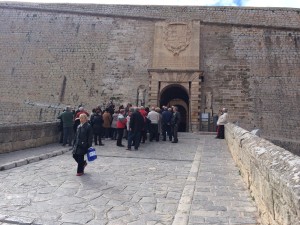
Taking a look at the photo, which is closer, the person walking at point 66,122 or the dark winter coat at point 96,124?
the person walking at point 66,122

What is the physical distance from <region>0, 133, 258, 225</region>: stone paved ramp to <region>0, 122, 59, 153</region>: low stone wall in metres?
1.82

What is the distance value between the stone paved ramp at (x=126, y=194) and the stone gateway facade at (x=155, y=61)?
431 inches

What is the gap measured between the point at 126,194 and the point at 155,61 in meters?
14.3

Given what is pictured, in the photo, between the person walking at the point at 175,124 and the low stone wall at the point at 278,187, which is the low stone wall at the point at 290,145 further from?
the low stone wall at the point at 278,187

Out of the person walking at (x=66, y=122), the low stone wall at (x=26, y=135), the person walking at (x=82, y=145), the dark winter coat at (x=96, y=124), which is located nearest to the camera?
the person walking at (x=82, y=145)

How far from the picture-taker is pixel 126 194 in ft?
13.5

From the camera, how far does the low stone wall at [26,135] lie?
767 centimetres

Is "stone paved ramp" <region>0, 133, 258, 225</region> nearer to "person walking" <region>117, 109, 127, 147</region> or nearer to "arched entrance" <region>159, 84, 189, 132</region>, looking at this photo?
"person walking" <region>117, 109, 127, 147</region>

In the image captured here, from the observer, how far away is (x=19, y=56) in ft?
64.4

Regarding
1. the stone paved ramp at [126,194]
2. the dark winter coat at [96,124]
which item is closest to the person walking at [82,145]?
the stone paved ramp at [126,194]

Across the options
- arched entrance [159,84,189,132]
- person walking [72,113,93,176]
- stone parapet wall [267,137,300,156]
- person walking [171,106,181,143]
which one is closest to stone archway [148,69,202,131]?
arched entrance [159,84,189,132]

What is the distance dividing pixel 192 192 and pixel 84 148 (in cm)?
232

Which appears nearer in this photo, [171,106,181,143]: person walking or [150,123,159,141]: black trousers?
[171,106,181,143]: person walking

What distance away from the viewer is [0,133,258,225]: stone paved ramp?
3.16 meters
